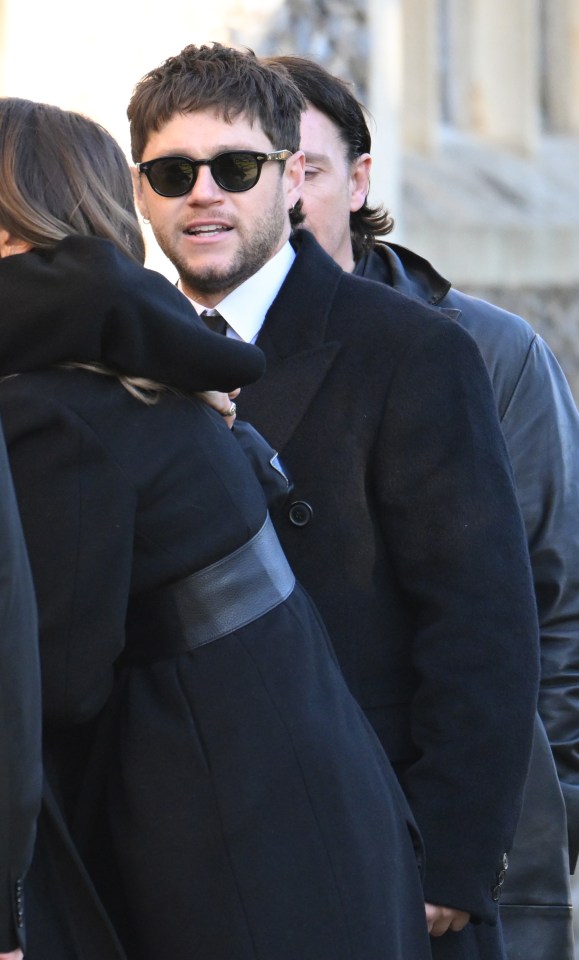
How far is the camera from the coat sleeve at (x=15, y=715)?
1.85 metres

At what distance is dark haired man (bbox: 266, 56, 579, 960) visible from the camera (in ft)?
9.49

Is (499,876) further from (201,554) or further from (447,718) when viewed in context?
(201,554)

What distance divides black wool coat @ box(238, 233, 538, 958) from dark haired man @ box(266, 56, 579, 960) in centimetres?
29

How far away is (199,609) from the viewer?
2133 millimetres

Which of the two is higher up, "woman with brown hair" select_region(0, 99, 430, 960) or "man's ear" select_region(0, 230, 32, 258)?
"man's ear" select_region(0, 230, 32, 258)

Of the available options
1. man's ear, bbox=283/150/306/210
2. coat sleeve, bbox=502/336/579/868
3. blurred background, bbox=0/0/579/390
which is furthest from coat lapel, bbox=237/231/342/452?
blurred background, bbox=0/0/579/390

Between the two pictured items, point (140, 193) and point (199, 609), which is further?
point (140, 193)

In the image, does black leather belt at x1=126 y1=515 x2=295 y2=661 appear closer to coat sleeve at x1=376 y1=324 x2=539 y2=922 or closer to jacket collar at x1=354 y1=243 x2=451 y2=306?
coat sleeve at x1=376 y1=324 x2=539 y2=922

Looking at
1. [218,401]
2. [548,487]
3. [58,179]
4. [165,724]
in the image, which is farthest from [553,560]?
[58,179]

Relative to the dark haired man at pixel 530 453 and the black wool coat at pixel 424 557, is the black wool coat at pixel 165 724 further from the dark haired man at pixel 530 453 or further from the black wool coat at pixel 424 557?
the dark haired man at pixel 530 453

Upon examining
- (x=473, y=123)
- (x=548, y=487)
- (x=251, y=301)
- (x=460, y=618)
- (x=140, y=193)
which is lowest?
(x=473, y=123)

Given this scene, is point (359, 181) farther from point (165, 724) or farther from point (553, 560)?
point (165, 724)

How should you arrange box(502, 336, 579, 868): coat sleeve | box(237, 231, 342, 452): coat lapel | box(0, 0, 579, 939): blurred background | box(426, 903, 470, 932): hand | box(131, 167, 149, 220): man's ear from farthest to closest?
box(0, 0, 579, 939): blurred background → box(502, 336, 579, 868): coat sleeve → box(131, 167, 149, 220): man's ear → box(237, 231, 342, 452): coat lapel → box(426, 903, 470, 932): hand

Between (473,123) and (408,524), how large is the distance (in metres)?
6.64
